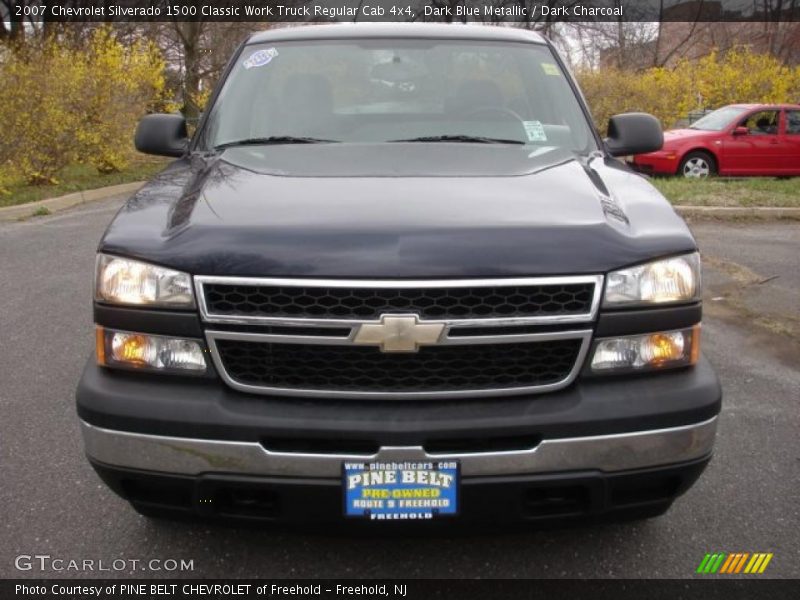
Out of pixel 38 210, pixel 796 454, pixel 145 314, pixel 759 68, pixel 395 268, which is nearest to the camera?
pixel 395 268

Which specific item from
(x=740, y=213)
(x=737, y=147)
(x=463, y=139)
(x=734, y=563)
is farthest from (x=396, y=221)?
(x=737, y=147)

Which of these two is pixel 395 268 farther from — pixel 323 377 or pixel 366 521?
pixel 366 521

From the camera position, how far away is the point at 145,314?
2213 millimetres

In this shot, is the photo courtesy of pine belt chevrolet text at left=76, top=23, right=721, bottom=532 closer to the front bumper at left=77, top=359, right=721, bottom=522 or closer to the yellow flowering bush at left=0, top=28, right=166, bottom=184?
the front bumper at left=77, top=359, right=721, bottom=522

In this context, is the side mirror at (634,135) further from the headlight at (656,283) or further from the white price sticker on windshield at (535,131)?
the headlight at (656,283)

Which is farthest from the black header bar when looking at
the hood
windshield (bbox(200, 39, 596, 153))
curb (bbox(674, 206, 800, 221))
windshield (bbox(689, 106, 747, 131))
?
the hood

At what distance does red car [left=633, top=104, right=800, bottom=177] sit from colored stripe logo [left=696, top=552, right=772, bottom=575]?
1212 cm

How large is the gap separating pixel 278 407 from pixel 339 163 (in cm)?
108

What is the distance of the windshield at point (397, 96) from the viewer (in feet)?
10.8

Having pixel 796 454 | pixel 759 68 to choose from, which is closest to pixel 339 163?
pixel 796 454

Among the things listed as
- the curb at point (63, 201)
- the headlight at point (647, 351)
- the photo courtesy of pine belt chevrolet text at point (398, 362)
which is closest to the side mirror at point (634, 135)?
the photo courtesy of pine belt chevrolet text at point (398, 362)

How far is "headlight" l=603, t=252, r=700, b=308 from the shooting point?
2.19 meters

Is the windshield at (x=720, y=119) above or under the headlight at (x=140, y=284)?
under

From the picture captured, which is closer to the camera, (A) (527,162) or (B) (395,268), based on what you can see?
(B) (395,268)
